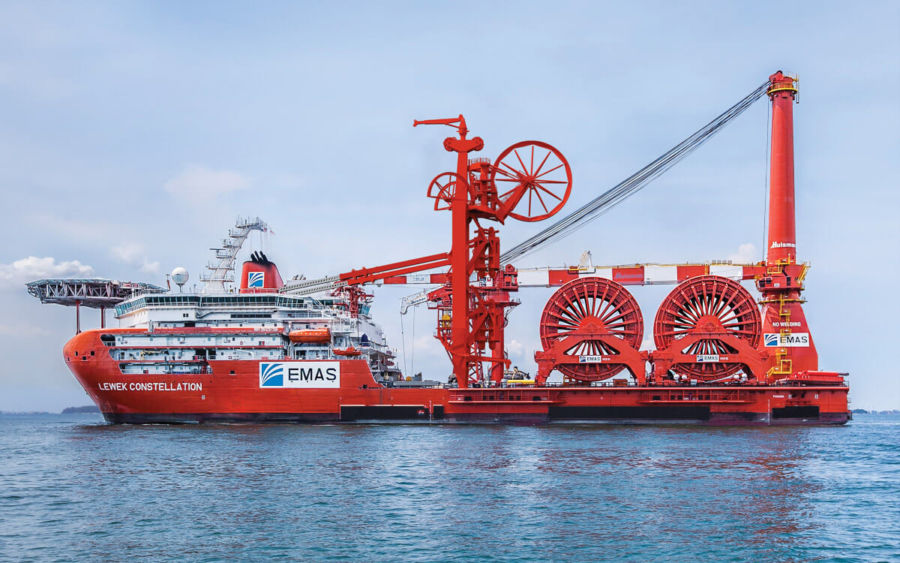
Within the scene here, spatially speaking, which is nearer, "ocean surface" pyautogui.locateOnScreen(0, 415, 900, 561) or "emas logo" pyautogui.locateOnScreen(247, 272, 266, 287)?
"ocean surface" pyautogui.locateOnScreen(0, 415, 900, 561)

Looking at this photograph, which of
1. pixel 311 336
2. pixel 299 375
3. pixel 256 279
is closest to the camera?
pixel 299 375

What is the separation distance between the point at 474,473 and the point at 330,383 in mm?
19594

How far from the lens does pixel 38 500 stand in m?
21.6

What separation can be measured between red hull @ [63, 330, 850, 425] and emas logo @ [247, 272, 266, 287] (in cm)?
593

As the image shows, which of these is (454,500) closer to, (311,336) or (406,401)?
(406,401)

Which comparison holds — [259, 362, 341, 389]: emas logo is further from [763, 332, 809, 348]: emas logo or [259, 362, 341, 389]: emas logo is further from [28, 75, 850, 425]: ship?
[763, 332, 809, 348]: emas logo

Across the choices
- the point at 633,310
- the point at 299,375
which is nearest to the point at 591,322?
the point at 633,310

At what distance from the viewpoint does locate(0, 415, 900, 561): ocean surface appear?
16.2 meters

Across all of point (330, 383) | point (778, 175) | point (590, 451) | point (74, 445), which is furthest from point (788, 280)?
point (74, 445)

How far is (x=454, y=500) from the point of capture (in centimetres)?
2080

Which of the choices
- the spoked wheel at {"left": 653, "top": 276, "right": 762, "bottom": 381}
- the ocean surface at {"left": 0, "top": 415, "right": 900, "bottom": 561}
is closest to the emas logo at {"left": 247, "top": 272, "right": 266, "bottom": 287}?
the ocean surface at {"left": 0, "top": 415, "right": 900, "bottom": 561}

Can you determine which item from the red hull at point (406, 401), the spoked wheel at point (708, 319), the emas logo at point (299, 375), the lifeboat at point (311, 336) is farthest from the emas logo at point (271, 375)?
the spoked wheel at point (708, 319)

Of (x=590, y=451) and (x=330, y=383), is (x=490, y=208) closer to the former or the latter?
(x=330, y=383)

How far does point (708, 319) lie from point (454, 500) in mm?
27895
